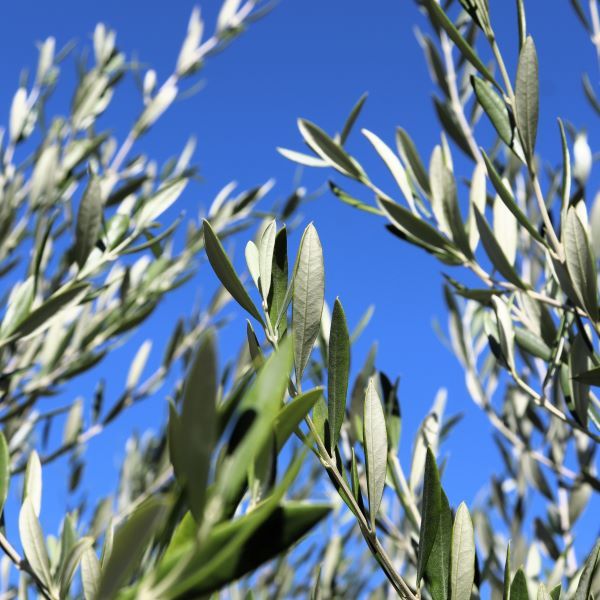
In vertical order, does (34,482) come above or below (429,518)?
above

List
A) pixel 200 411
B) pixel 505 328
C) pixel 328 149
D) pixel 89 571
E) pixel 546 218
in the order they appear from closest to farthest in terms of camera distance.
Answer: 1. pixel 200 411
2. pixel 89 571
3. pixel 546 218
4. pixel 505 328
5. pixel 328 149

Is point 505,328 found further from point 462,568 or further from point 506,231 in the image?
point 462,568

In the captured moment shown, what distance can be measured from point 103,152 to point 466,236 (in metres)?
1.66

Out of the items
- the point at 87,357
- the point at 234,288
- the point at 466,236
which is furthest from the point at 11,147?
the point at 234,288

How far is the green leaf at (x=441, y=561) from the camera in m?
0.55

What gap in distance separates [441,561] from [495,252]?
384 mm

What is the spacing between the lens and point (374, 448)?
0.53 meters

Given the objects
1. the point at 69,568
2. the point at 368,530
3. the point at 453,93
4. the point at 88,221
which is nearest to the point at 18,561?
the point at 69,568

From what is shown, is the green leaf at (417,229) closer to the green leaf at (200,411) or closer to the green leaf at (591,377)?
the green leaf at (591,377)

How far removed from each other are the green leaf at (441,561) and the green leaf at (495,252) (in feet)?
1.18

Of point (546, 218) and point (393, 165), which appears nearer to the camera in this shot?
point (546, 218)

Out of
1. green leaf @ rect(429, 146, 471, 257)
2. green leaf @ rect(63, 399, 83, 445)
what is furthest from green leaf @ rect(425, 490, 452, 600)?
green leaf @ rect(63, 399, 83, 445)

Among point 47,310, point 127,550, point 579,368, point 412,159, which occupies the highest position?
point 47,310

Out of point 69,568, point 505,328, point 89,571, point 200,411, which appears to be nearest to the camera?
point 200,411
